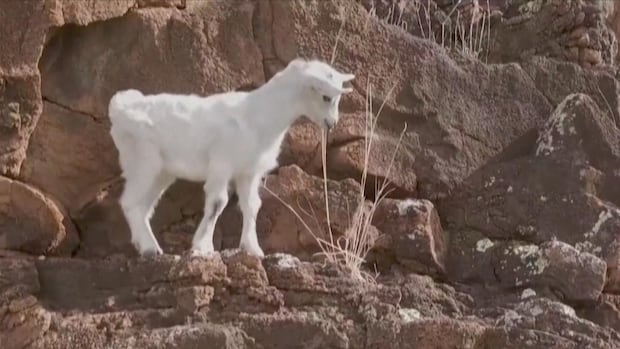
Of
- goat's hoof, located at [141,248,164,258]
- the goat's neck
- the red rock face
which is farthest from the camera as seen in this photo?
the goat's neck

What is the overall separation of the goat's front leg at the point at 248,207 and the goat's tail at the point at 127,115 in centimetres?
32

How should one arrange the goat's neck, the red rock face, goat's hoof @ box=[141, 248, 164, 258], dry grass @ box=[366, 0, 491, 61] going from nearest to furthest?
the red rock face < goat's hoof @ box=[141, 248, 164, 258] < the goat's neck < dry grass @ box=[366, 0, 491, 61]

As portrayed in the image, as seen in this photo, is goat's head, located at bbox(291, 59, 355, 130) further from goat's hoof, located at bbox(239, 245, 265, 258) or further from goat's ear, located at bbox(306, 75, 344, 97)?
goat's hoof, located at bbox(239, 245, 265, 258)

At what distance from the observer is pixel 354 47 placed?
4500mm

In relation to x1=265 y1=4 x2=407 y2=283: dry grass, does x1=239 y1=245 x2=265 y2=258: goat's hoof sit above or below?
below

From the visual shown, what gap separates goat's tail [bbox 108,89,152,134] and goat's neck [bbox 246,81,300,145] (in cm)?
30

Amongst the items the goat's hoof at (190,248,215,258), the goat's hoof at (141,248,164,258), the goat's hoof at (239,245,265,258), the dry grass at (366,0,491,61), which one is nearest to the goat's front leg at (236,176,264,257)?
the goat's hoof at (239,245,265,258)

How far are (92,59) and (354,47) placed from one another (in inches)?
33.4

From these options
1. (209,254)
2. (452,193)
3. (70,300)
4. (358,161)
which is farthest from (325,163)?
(70,300)

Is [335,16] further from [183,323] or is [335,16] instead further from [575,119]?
[183,323]

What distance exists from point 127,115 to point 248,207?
428 mm

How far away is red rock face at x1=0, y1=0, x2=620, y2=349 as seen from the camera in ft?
12.0

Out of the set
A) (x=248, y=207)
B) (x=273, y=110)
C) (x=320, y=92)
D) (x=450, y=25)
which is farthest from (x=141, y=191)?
(x=450, y=25)

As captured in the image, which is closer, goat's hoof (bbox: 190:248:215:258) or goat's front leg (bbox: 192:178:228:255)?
goat's hoof (bbox: 190:248:215:258)
